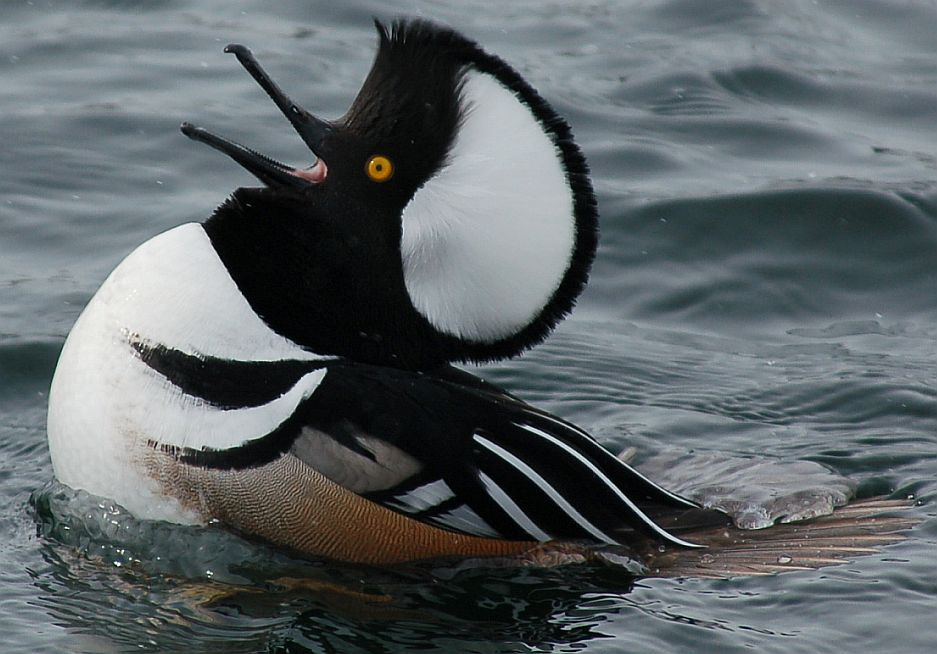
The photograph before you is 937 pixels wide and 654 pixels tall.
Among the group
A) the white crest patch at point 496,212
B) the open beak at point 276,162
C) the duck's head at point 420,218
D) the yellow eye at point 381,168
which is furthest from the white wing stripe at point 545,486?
the open beak at point 276,162

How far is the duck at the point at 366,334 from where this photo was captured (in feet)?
17.4

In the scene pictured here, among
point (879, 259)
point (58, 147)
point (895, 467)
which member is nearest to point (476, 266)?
point (895, 467)

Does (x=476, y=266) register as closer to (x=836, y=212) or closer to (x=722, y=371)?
(x=722, y=371)

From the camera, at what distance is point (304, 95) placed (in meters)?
11.4

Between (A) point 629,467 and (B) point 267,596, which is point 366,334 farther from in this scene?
(A) point 629,467

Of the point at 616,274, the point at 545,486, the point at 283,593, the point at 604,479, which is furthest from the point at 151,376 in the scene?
the point at 616,274

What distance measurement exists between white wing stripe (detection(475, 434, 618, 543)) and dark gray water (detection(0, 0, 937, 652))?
0.66 feet

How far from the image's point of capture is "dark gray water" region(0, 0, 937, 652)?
548 cm

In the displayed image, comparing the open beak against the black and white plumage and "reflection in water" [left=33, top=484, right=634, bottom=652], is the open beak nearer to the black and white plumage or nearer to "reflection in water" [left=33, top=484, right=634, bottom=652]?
the black and white plumage

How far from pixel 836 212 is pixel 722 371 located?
2.33 m

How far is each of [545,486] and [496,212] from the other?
105 cm

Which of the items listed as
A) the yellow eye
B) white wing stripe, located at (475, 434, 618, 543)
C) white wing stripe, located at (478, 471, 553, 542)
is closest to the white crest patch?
the yellow eye

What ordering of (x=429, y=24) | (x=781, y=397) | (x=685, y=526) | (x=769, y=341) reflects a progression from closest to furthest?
(x=429, y=24) → (x=685, y=526) → (x=781, y=397) → (x=769, y=341)

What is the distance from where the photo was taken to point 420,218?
5.40 meters
